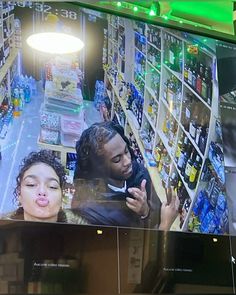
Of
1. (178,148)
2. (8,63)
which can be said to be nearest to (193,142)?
(178,148)

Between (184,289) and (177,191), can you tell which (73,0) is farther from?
(184,289)

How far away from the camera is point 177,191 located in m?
2.13

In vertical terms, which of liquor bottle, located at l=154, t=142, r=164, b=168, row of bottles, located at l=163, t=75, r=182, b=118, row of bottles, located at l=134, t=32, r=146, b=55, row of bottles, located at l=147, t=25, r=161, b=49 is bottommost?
liquor bottle, located at l=154, t=142, r=164, b=168

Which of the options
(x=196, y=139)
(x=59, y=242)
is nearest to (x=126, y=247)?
(x=59, y=242)

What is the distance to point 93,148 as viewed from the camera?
2.03 meters

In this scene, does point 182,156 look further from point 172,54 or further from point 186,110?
point 172,54

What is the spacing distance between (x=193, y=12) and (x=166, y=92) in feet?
1.57

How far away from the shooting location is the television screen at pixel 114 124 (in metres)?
1.92

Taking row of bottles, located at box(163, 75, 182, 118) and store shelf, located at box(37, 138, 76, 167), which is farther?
row of bottles, located at box(163, 75, 182, 118)

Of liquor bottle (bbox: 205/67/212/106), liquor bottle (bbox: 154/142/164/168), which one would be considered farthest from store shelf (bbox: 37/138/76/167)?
liquor bottle (bbox: 205/67/212/106)

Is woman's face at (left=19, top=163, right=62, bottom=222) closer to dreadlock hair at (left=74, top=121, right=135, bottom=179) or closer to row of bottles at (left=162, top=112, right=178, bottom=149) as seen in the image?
dreadlock hair at (left=74, top=121, right=135, bottom=179)

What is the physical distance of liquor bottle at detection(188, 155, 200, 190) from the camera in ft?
7.06

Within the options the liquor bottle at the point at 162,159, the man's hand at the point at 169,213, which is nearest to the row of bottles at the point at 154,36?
the liquor bottle at the point at 162,159

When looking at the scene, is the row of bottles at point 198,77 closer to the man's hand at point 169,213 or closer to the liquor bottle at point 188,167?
the liquor bottle at point 188,167
